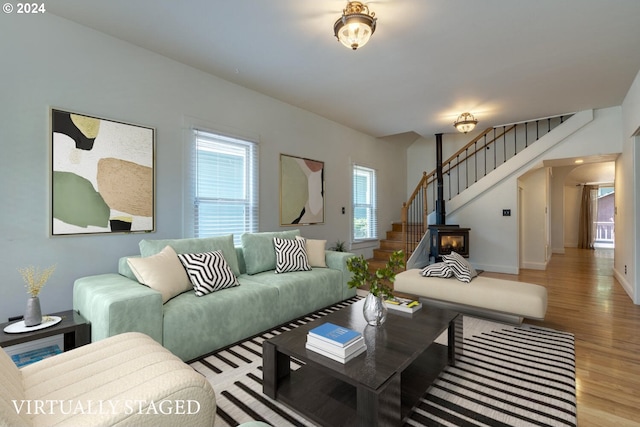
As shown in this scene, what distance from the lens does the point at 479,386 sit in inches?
79.7

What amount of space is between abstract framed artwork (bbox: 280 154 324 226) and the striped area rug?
2.21 metres

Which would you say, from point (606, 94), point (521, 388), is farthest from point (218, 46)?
point (606, 94)

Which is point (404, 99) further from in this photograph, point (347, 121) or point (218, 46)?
point (218, 46)

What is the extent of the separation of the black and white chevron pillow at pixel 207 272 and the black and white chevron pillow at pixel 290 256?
2.42ft

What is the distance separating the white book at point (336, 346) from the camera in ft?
5.28

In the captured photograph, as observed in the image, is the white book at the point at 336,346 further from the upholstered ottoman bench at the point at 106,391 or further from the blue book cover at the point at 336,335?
the upholstered ottoman bench at the point at 106,391

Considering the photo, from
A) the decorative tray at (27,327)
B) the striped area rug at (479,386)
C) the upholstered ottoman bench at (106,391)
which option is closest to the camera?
the upholstered ottoman bench at (106,391)

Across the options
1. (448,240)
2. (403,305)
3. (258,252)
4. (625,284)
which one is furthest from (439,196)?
(403,305)

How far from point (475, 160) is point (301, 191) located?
464 cm

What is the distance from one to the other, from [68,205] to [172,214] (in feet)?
3.02

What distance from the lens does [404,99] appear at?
14.7 feet

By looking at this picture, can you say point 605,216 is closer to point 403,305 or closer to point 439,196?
point 439,196

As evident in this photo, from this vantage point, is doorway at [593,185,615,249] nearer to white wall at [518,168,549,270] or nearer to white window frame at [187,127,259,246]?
white wall at [518,168,549,270]

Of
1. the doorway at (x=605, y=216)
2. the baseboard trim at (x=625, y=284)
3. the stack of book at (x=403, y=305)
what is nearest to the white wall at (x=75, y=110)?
the stack of book at (x=403, y=305)
